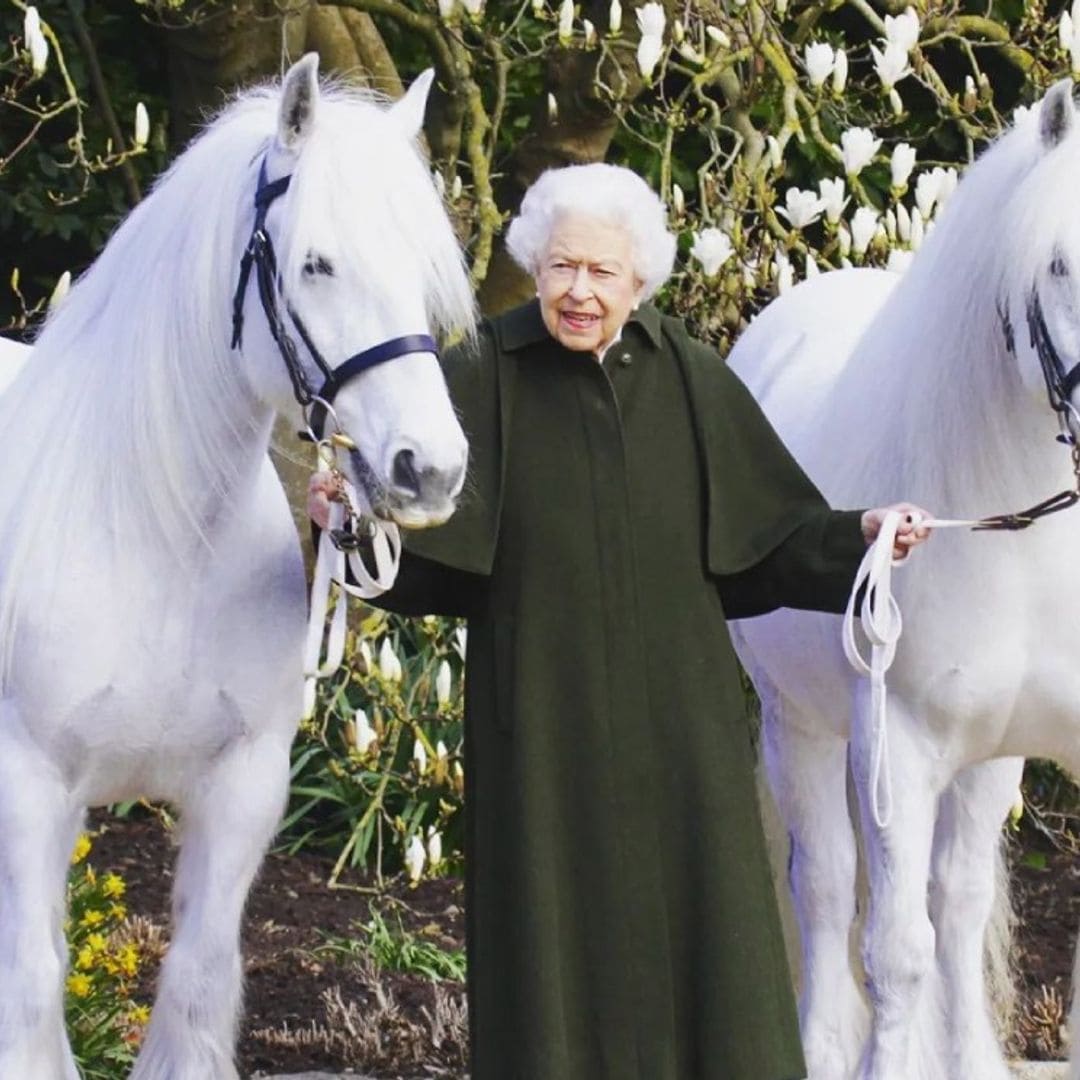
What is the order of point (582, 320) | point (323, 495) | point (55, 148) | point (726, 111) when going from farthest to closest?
point (55, 148) < point (726, 111) < point (582, 320) < point (323, 495)

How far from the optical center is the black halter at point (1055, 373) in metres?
3.88

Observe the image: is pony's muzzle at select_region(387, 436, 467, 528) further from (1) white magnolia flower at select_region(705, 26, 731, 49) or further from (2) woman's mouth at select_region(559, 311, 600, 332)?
(1) white magnolia flower at select_region(705, 26, 731, 49)

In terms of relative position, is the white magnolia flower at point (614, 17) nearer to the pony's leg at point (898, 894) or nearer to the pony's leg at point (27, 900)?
the pony's leg at point (898, 894)

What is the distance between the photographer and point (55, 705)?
158 inches

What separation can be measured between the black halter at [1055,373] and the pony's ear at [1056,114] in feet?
0.89

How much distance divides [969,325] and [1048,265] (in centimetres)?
32

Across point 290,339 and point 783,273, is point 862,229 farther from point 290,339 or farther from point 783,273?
point 290,339

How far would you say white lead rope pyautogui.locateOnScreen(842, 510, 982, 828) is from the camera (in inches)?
159

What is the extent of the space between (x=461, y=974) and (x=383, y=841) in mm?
1027

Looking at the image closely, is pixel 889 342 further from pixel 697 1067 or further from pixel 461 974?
pixel 461 974

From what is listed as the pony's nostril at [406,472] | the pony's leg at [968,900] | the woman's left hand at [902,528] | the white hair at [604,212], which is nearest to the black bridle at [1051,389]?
the woman's left hand at [902,528]

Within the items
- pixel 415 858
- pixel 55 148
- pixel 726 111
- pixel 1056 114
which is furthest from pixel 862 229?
pixel 55 148

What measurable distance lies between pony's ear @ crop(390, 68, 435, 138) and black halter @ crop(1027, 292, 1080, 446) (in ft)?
3.27

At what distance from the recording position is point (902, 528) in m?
4.08
